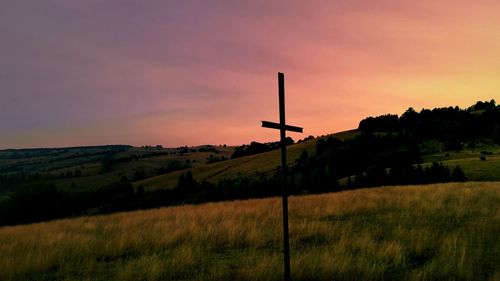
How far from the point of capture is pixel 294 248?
10227 mm

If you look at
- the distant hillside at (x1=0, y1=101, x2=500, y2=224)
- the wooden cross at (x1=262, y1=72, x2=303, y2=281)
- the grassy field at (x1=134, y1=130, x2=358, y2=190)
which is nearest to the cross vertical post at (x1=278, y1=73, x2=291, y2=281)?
the wooden cross at (x1=262, y1=72, x2=303, y2=281)

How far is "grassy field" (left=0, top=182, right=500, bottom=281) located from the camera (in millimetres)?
7949

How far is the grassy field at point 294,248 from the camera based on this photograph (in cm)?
795

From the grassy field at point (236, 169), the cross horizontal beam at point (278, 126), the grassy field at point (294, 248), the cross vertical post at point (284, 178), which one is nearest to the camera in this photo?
the cross vertical post at point (284, 178)

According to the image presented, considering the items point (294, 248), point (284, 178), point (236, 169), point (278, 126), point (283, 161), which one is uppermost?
point (278, 126)

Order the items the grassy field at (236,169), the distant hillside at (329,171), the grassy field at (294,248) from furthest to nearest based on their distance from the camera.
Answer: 1. the grassy field at (236,169)
2. the distant hillside at (329,171)
3. the grassy field at (294,248)

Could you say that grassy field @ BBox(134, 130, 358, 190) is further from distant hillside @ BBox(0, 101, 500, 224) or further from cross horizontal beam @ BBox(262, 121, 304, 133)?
cross horizontal beam @ BBox(262, 121, 304, 133)

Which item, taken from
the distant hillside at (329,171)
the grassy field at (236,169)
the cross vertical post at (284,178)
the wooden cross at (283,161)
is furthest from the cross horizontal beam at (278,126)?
the grassy field at (236,169)

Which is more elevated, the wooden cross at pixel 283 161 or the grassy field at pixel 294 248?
the wooden cross at pixel 283 161

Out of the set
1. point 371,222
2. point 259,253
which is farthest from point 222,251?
point 371,222

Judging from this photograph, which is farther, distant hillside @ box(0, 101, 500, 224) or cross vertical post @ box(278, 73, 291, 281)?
distant hillside @ box(0, 101, 500, 224)

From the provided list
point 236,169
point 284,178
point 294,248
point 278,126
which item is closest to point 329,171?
point 236,169

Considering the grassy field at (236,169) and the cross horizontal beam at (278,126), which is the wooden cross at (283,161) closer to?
the cross horizontal beam at (278,126)

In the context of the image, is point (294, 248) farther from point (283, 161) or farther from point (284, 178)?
point (283, 161)
